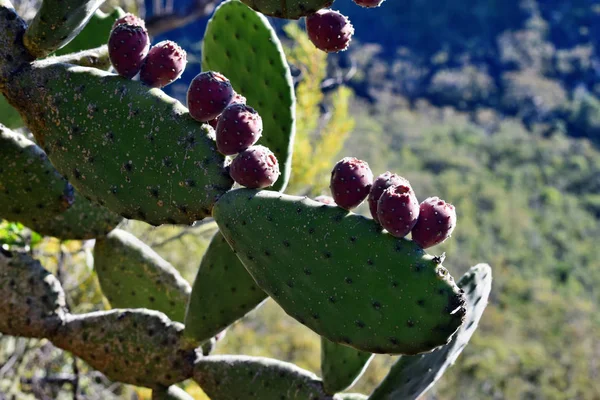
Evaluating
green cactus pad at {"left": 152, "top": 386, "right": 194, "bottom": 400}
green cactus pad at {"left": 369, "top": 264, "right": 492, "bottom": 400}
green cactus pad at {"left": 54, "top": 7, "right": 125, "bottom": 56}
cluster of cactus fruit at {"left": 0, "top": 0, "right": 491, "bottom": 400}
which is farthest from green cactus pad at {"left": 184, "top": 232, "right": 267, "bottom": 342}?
green cactus pad at {"left": 54, "top": 7, "right": 125, "bottom": 56}

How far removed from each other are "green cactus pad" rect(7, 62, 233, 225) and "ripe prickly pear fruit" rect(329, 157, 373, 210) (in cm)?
20

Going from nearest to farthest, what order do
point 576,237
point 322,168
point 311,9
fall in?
point 311,9, point 322,168, point 576,237

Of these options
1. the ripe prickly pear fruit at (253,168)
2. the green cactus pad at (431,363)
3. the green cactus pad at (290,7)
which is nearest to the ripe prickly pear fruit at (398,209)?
the ripe prickly pear fruit at (253,168)

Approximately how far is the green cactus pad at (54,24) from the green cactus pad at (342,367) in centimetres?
83

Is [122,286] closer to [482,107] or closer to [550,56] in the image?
[482,107]

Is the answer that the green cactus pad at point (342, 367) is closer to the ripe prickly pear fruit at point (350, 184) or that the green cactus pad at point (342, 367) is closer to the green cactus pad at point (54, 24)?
the ripe prickly pear fruit at point (350, 184)

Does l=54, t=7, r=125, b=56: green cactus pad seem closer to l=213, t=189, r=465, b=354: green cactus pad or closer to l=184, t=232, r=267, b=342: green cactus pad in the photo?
l=184, t=232, r=267, b=342: green cactus pad

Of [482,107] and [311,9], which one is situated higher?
[311,9]

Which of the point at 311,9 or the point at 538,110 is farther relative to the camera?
the point at 538,110

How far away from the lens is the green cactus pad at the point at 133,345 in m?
1.73

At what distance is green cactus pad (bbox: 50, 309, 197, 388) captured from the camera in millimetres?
1727

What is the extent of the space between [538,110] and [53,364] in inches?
2069

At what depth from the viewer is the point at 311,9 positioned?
3.87 feet

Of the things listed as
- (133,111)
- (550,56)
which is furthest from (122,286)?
(550,56)
